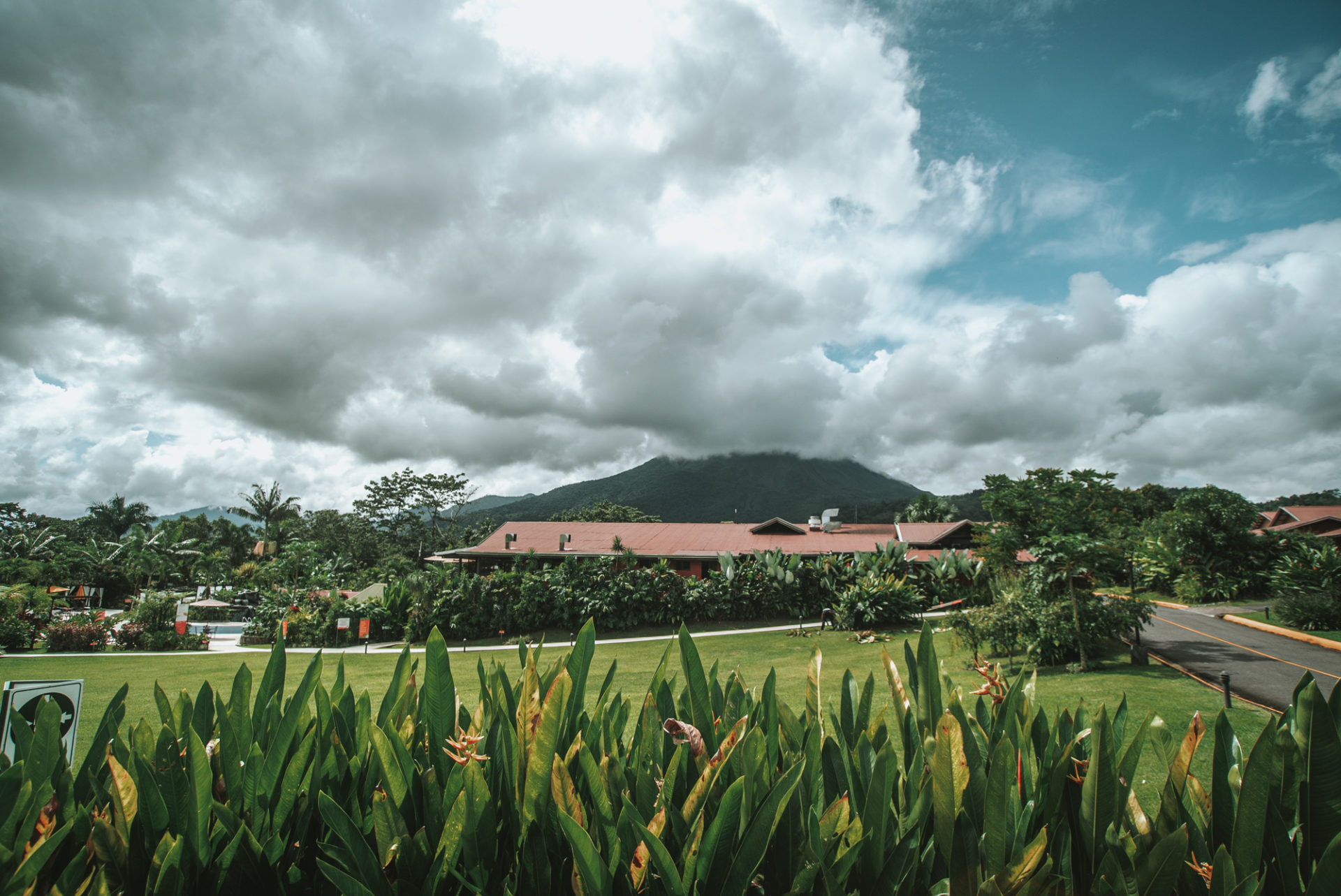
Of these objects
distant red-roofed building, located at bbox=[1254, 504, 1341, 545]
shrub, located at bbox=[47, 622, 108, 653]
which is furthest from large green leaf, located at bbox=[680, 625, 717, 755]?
distant red-roofed building, located at bbox=[1254, 504, 1341, 545]

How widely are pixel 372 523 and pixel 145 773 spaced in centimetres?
6413

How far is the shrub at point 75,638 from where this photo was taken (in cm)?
1912

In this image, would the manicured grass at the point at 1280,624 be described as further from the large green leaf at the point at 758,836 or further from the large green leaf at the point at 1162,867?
the large green leaf at the point at 758,836

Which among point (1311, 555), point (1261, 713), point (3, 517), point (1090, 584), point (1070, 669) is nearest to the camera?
point (1261, 713)

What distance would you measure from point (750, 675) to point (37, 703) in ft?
35.1

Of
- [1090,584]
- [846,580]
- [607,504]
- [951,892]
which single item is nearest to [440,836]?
[951,892]

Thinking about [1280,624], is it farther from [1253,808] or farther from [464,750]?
[464,750]

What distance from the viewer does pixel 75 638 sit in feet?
63.2

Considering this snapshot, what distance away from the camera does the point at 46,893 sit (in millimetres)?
1251

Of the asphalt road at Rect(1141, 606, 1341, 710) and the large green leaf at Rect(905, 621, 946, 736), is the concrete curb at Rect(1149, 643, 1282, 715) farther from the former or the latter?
the large green leaf at Rect(905, 621, 946, 736)

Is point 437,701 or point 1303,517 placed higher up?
point 1303,517

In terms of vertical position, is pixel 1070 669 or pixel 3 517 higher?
pixel 3 517

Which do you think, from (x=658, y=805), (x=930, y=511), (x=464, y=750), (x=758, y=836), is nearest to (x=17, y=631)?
(x=464, y=750)

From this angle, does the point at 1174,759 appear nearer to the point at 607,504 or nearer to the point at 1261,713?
the point at 1261,713
